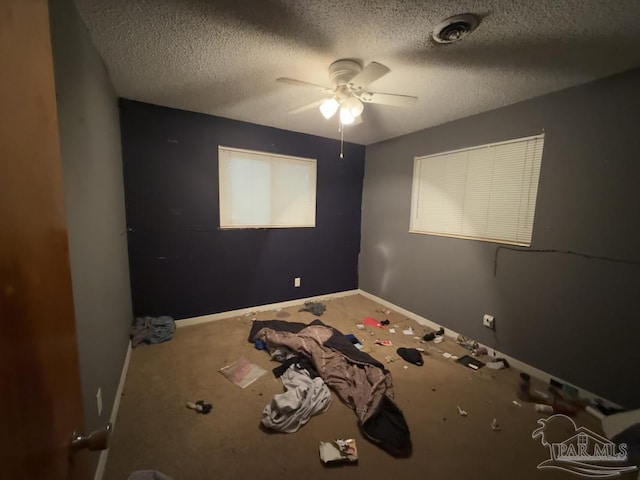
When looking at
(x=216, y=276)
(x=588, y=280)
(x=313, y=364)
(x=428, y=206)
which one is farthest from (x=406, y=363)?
(x=216, y=276)

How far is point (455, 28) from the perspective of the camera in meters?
1.40

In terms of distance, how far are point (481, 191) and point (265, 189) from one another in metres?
2.41

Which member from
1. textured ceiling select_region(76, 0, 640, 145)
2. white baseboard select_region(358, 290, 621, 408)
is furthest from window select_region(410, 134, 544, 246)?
white baseboard select_region(358, 290, 621, 408)

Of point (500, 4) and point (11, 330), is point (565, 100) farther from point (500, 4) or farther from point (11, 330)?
point (11, 330)

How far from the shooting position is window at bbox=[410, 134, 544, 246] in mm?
2279

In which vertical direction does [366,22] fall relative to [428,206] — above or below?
above

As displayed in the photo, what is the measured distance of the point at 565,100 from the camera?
2.03 meters

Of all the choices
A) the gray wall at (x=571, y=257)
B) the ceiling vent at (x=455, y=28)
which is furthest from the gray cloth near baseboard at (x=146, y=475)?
the gray wall at (x=571, y=257)

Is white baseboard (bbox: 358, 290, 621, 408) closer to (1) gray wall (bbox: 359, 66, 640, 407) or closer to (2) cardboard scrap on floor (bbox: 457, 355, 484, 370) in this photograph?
(1) gray wall (bbox: 359, 66, 640, 407)

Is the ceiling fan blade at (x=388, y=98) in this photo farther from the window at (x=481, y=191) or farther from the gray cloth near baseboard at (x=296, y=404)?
the gray cloth near baseboard at (x=296, y=404)

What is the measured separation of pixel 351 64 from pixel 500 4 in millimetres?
822

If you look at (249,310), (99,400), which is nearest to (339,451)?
(99,400)

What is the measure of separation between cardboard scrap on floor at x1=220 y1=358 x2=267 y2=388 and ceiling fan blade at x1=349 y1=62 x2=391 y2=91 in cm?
234

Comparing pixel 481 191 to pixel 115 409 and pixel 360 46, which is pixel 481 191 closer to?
pixel 360 46
